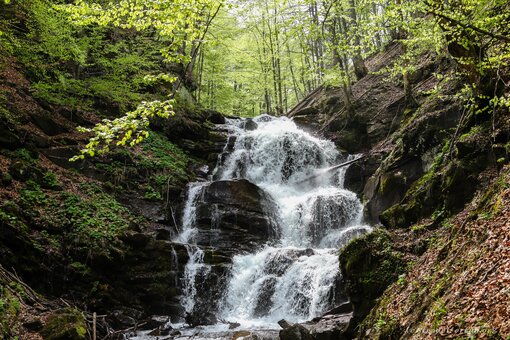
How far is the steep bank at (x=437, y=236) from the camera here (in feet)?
15.0

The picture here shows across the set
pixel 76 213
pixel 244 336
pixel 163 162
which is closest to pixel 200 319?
pixel 244 336

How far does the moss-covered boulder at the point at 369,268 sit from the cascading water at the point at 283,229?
110 inches

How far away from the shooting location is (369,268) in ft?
25.3

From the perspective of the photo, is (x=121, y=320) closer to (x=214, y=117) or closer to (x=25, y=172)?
(x=25, y=172)

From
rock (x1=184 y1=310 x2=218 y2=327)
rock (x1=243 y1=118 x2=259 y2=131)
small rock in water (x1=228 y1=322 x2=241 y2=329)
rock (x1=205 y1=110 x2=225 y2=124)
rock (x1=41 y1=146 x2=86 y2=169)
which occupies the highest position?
Result: rock (x1=205 y1=110 x2=225 y2=124)

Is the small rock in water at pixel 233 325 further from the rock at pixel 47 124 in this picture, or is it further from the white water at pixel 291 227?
the rock at pixel 47 124

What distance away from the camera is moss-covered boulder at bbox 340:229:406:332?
738cm

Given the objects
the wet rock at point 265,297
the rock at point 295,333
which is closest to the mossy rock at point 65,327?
the rock at point 295,333

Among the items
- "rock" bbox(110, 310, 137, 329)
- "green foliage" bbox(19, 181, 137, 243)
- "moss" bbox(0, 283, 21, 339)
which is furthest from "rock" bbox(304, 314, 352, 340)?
"green foliage" bbox(19, 181, 137, 243)

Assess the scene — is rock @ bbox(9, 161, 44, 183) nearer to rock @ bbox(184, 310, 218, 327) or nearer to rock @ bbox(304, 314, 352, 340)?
rock @ bbox(184, 310, 218, 327)

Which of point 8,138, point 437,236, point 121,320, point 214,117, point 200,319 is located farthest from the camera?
point 214,117

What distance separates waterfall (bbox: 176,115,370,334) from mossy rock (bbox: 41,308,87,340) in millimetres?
4684

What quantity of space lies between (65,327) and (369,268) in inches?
246

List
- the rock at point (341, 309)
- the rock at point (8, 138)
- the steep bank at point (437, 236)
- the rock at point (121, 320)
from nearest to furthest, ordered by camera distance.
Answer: the steep bank at point (437, 236) → the rock at point (341, 309) → the rock at point (121, 320) → the rock at point (8, 138)
